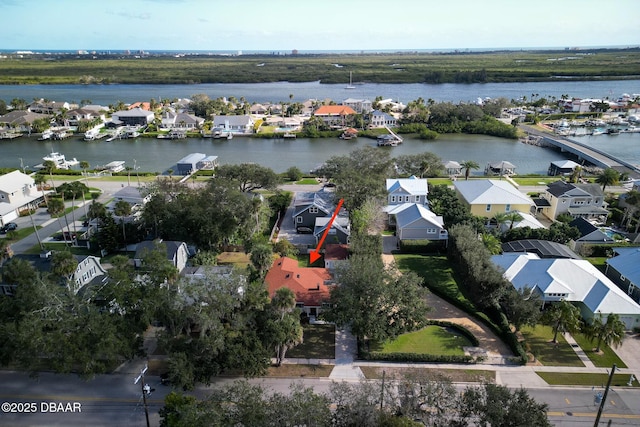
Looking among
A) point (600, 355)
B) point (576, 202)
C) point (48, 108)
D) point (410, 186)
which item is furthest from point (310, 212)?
point (48, 108)

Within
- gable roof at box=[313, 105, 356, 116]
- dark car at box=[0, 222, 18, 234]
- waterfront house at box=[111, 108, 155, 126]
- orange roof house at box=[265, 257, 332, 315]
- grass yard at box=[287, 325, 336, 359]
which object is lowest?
grass yard at box=[287, 325, 336, 359]

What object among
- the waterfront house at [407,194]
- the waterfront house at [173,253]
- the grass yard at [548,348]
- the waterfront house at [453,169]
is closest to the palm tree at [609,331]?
the grass yard at [548,348]

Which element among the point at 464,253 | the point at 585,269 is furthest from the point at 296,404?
the point at 585,269

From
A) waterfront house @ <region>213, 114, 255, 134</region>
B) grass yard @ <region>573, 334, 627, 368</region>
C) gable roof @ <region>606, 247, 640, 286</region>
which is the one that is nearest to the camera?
grass yard @ <region>573, 334, 627, 368</region>

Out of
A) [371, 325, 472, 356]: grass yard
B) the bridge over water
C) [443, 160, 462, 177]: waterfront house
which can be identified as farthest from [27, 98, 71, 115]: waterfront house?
the bridge over water

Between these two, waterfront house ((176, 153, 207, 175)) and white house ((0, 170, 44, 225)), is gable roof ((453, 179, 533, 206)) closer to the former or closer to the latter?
waterfront house ((176, 153, 207, 175))

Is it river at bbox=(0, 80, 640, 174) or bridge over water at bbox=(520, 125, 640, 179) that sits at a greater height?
bridge over water at bbox=(520, 125, 640, 179)

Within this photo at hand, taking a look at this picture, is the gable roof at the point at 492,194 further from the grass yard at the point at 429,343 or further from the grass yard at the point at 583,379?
the grass yard at the point at 583,379
